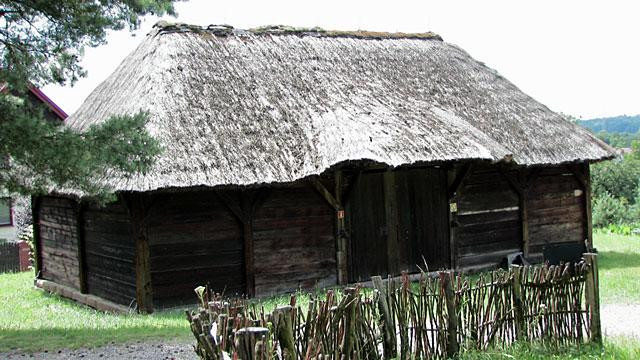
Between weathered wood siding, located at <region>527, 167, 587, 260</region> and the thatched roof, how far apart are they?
35.0 inches

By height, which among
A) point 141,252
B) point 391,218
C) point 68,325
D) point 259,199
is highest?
point 259,199

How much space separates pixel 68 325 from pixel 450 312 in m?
6.41

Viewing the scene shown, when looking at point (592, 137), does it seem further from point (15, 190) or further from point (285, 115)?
point (15, 190)

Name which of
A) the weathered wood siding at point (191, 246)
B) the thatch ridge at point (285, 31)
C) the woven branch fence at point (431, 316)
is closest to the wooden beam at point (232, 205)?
the weathered wood siding at point (191, 246)

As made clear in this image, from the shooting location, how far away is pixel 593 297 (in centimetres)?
823

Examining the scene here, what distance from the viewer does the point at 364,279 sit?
1415cm

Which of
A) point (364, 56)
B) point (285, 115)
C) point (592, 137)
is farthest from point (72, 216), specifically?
point (592, 137)

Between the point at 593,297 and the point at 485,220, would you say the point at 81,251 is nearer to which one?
the point at 485,220

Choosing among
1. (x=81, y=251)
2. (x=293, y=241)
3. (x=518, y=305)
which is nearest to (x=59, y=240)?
(x=81, y=251)

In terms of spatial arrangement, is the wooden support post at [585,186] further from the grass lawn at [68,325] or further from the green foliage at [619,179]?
the green foliage at [619,179]

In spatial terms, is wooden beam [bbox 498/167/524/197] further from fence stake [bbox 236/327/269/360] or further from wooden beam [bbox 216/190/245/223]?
fence stake [bbox 236/327/269/360]

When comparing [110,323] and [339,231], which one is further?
[339,231]

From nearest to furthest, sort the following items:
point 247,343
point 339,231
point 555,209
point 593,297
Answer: point 247,343
point 593,297
point 339,231
point 555,209

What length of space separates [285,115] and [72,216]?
460 cm
